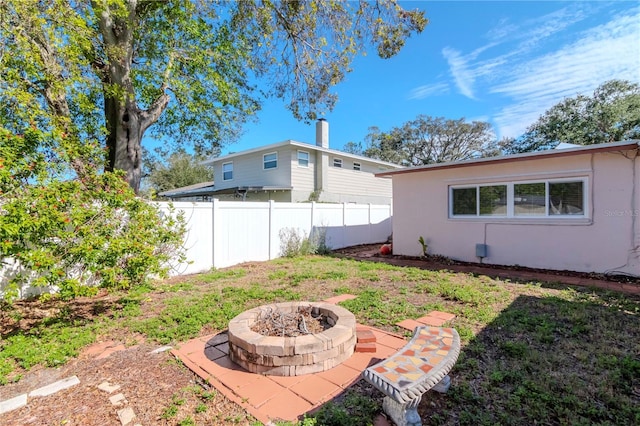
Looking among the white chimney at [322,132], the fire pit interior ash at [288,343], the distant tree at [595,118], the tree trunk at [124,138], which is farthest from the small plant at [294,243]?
the distant tree at [595,118]

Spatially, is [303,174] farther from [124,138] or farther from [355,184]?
[124,138]

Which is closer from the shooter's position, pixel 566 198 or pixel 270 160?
pixel 566 198

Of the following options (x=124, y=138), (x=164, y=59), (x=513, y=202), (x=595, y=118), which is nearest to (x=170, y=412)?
(x=124, y=138)

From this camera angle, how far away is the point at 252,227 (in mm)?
8586

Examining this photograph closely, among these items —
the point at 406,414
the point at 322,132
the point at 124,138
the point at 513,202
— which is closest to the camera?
the point at 406,414

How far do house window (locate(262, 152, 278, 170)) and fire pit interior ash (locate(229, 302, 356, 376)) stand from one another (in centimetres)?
1246

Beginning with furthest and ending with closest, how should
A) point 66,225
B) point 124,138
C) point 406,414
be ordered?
point 124,138 < point 66,225 < point 406,414

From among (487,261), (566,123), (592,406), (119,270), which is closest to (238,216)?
(119,270)

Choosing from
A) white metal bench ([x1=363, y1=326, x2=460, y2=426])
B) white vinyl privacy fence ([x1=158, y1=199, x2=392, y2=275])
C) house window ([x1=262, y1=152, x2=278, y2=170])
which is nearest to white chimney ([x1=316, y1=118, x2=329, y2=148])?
house window ([x1=262, y1=152, x2=278, y2=170])

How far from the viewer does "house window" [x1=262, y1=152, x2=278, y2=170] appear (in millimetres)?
15398

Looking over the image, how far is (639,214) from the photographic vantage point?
6.01 meters

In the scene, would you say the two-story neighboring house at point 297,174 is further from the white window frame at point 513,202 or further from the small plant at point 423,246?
the white window frame at point 513,202

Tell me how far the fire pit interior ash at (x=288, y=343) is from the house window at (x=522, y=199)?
613cm

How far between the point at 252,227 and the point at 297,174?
6739mm
